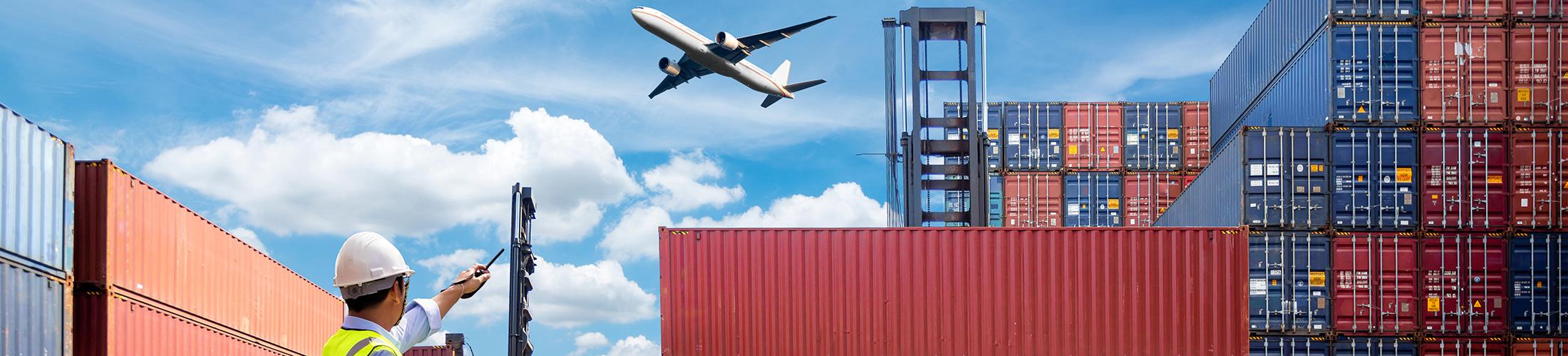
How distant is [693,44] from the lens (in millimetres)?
33094

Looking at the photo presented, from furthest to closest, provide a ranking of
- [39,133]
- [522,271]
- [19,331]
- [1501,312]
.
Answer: [1501,312] < [39,133] < [19,331] < [522,271]

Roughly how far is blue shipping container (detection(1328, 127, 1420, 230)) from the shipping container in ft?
32.6

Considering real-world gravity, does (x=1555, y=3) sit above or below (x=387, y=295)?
above

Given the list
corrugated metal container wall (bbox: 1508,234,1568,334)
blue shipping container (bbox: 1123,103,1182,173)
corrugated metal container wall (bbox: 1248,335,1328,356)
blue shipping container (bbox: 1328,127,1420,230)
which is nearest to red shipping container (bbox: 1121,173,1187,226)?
blue shipping container (bbox: 1123,103,1182,173)

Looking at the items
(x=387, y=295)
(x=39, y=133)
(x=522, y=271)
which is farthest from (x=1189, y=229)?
(x=387, y=295)

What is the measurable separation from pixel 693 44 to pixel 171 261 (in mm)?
19111

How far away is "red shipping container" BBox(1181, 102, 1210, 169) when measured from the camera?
99.8 feet

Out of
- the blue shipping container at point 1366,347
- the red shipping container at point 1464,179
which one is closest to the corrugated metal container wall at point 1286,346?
the blue shipping container at point 1366,347

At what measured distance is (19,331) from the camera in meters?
11.7

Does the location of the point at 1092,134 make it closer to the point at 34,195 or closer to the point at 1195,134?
the point at 1195,134

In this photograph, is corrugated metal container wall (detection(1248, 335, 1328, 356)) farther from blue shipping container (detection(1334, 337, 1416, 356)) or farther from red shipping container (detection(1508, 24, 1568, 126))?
red shipping container (detection(1508, 24, 1568, 126))

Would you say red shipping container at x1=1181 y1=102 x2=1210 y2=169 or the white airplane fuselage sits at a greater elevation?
the white airplane fuselage

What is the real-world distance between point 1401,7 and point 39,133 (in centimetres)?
1841

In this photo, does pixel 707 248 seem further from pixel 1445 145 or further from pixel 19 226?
pixel 1445 145
